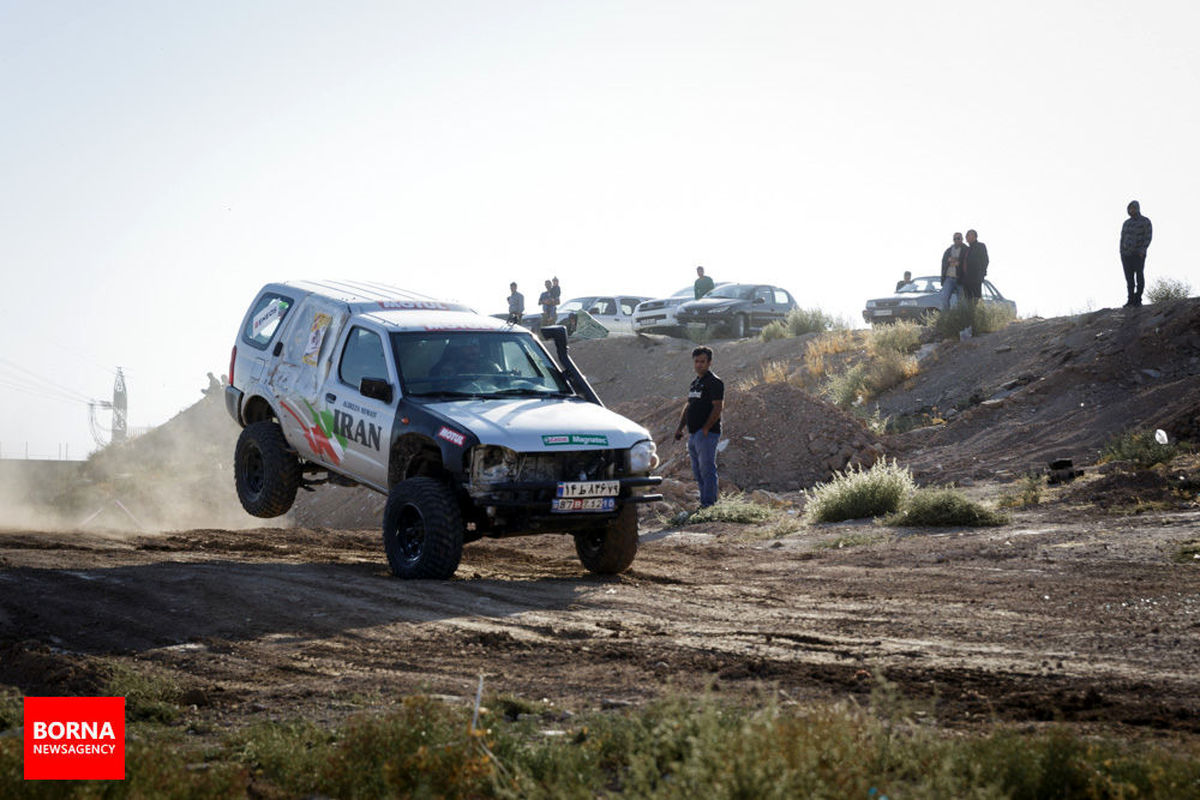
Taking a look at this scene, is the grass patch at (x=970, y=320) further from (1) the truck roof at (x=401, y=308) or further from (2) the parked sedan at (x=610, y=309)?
(1) the truck roof at (x=401, y=308)

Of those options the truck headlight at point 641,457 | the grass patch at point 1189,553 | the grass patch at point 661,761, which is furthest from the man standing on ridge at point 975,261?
the grass patch at point 661,761

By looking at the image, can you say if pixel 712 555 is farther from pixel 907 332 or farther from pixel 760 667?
pixel 907 332

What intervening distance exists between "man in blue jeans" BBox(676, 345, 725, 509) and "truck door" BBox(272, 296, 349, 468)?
498 cm

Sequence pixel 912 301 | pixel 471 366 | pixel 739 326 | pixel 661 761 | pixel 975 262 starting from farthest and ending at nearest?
pixel 739 326 → pixel 912 301 → pixel 975 262 → pixel 471 366 → pixel 661 761

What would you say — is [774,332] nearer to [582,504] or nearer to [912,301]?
[912,301]

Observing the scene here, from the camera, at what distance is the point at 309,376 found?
→ 11.7 m

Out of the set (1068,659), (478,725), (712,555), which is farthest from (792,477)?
(478,725)

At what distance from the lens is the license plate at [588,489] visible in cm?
984

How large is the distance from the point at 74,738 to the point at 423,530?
4879mm

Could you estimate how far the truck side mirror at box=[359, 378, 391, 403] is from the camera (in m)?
10.3

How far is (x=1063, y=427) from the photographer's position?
2027 cm

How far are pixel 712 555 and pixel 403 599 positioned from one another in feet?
17.7

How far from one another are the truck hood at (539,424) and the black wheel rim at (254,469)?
307 cm

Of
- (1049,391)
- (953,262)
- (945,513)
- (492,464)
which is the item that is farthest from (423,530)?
(953,262)
